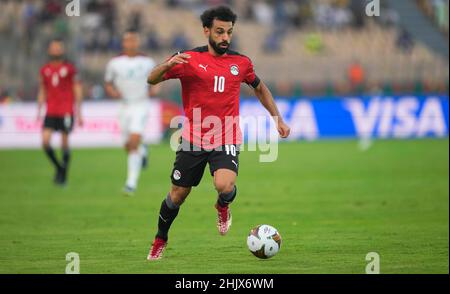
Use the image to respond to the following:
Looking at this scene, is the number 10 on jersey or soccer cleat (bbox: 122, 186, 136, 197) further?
soccer cleat (bbox: 122, 186, 136, 197)

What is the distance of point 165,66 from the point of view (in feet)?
33.2

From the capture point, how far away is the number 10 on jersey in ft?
34.7

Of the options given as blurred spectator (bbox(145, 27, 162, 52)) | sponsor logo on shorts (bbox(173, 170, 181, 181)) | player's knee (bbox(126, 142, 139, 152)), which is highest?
blurred spectator (bbox(145, 27, 162, 52))

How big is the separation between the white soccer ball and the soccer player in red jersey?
0.58m

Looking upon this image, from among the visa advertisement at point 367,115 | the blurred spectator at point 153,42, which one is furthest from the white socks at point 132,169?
the blurred spectator at point 153,42

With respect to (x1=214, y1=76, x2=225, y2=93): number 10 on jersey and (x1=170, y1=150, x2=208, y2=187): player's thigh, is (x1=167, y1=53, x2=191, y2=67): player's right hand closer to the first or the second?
(x1=214, y1=76, x2=225, y2=93): number 10 on jersey

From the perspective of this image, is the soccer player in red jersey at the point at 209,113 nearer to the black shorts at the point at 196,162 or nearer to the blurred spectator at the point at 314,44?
the black shorts at the point at 196,162

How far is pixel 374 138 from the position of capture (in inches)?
1201

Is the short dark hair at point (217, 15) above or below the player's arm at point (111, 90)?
below

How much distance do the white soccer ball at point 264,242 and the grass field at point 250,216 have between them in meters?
0.13

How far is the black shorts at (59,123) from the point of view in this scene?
19.6m

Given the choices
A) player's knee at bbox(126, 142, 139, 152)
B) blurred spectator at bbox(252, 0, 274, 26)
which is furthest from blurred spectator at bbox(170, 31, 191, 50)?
player's knee at bbox(126, 142, 139, 152)

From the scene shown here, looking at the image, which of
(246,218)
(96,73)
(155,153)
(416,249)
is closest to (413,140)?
(155,153)

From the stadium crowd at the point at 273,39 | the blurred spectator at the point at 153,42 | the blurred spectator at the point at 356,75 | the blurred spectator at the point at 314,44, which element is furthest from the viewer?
the blurred spectator at the point at 314,44
